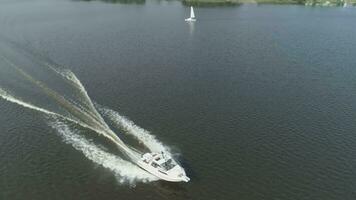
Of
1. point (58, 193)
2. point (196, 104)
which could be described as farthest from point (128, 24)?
point (58, 193)

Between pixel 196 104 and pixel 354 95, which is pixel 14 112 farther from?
pixel 354 95

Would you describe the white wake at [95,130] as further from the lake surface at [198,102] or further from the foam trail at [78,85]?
the lake surface at [198,102]

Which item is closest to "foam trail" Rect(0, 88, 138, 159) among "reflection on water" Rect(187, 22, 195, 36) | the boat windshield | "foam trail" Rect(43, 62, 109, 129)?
"foam trail" Rect(43, 62, 109, 129)

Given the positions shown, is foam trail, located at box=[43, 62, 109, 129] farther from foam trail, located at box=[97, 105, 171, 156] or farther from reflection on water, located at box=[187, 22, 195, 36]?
reflection on water, located at box=[187, 22, 195, 36]

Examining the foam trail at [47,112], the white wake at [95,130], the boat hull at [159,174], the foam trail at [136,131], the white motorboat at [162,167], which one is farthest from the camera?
the foam trail at [136,131]

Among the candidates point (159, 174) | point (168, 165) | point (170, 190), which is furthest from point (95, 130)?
point (170, 190)

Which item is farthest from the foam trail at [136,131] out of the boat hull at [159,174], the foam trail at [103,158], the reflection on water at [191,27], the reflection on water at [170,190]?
the reflection on water at [191,27]
